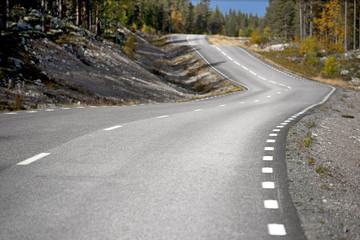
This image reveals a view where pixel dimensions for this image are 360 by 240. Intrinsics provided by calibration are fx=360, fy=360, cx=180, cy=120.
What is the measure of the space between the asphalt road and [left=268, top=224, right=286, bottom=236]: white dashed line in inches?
0.4

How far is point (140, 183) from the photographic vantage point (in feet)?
18.0

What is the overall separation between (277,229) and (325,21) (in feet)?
288

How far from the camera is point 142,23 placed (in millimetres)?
107500

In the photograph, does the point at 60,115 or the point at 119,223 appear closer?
the point at 119,223

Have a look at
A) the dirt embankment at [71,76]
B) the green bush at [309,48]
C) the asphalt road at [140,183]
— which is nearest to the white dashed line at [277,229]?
the asphalt road at [140,183]

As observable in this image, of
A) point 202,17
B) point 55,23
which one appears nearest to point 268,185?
point 55,23

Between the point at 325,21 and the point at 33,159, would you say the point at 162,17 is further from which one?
the point at 33,159

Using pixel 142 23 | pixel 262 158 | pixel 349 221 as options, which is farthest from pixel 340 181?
pixel 142 23

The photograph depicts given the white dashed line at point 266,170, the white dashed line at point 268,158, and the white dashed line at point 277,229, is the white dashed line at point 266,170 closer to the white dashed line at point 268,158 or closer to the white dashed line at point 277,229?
the white dashed line at point 268,158

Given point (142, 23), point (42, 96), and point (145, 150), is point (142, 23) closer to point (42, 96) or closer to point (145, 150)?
point (42, 96)

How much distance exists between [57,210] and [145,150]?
367 centimetres

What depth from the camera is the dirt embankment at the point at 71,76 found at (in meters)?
20.7

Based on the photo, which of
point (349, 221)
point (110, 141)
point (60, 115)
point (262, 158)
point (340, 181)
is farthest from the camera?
point (60, 115)

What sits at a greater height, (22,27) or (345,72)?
(22,27)
